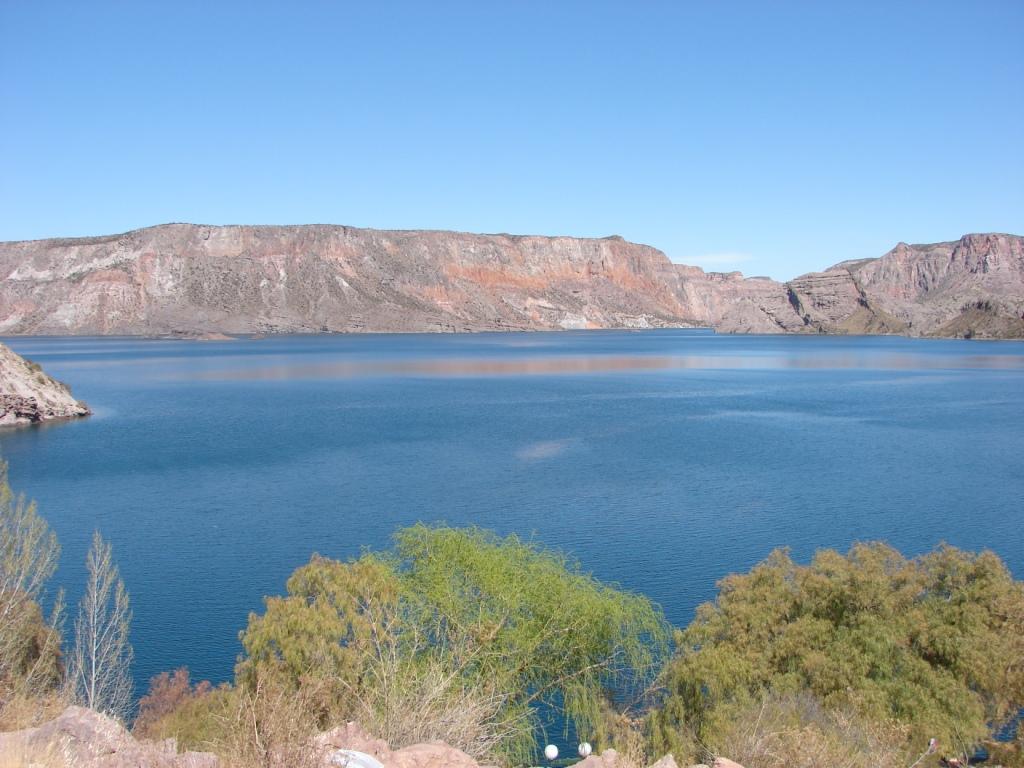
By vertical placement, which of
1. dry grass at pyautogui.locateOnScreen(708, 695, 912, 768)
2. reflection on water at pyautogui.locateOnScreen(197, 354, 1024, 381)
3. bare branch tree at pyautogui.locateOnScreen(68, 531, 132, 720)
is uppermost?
reflection on water at pyautogui.locateOnScreen(197, 354, 1024, 381)

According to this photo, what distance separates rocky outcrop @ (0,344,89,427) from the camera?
6028 cm

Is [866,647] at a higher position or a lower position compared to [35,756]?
lower

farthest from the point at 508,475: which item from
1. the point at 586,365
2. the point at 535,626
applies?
the point at 586,365

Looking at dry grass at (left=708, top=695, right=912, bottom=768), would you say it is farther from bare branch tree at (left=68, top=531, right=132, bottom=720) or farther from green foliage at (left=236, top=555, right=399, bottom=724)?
bare branch tree at (left=68, top=531, right=132, bottom=720)

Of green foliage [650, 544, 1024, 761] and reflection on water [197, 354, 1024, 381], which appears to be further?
reflection on water [197, 354, 1024, 381]

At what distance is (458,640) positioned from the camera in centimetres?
1797

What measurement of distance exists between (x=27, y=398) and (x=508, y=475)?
40.8m

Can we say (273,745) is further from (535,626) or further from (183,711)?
(535,626)

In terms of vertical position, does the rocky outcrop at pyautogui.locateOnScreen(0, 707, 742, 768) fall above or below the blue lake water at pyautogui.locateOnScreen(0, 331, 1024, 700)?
above

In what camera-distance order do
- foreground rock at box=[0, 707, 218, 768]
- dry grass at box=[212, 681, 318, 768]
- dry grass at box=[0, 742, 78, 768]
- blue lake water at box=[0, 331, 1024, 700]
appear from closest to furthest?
dry grass at box=[212, 681, 318, 768]
dry grass at box=[0, 742, 78, 768]
foreground rock at box=[0, 707, 218, 768]
blue lake water at box=[0, 331, 1024, 700]

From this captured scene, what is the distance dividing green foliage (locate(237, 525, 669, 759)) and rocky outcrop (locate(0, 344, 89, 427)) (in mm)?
50698

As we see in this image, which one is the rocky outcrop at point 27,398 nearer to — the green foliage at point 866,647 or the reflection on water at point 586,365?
the reflection on water at point 586,365

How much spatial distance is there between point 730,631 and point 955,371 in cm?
9918

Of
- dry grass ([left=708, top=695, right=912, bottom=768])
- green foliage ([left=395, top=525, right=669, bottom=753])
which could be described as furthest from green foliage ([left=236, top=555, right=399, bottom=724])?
dry grass ([left=708, top=695, right=912, bottom=768])
